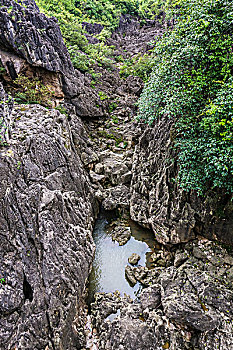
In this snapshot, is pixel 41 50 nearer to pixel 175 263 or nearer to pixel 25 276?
pixel 25 276

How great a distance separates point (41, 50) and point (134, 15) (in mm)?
34668

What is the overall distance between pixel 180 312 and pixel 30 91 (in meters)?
15.4

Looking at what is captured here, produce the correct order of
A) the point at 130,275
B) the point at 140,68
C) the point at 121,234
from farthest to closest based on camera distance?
1. the point at 140,68
2. the point at 121,234
3. the point at 130,275

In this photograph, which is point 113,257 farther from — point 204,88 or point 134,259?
point 204,88

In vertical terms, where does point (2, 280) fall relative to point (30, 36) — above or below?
below

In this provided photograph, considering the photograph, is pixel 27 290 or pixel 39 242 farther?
pixel 39 242

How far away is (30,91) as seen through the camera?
1216 cm

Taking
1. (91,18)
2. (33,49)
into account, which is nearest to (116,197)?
(33,49)

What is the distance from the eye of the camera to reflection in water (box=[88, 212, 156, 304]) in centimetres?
1062

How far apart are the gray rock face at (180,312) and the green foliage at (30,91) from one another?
1349 cm

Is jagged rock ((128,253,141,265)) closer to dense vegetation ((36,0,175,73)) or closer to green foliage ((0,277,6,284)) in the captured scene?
green foliage ((0,277,6,284))

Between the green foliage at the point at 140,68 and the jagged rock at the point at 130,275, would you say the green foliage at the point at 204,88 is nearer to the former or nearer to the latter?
the jagged rock at the point at 130,275

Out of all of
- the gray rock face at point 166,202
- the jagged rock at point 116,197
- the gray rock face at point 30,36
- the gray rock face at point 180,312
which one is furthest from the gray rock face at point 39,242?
the gray rock face at point 30,36

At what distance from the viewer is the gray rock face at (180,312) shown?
7.36 m
